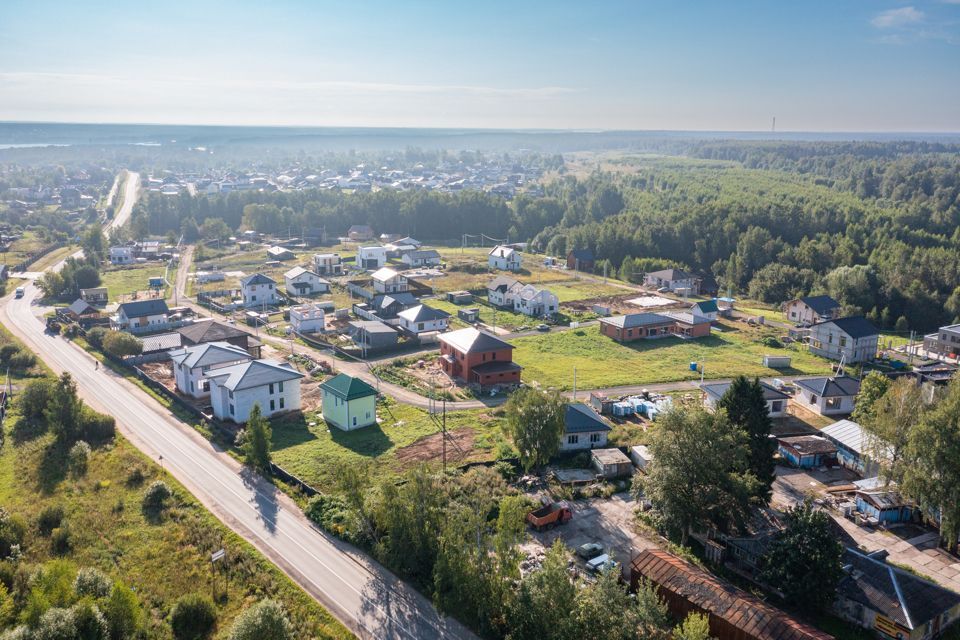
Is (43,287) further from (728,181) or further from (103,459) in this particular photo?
(728,181)

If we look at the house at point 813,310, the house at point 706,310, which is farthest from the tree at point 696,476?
the house at point 813,310

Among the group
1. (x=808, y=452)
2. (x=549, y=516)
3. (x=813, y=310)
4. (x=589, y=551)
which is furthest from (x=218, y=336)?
(x=813, y=310)

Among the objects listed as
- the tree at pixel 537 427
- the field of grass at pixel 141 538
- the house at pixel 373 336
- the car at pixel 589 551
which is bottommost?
the field of grass at pixel 141 538

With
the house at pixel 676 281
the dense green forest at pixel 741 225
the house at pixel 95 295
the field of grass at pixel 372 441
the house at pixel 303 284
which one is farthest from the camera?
the house at pixel 676 281

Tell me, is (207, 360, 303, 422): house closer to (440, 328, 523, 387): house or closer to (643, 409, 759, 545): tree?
(440, 328, 523, 387): house

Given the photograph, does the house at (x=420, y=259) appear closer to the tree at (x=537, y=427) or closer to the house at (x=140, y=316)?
the house at (x=140, y=316)

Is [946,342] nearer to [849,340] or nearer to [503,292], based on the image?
[849,340]

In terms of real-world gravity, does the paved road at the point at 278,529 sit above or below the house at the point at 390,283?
below

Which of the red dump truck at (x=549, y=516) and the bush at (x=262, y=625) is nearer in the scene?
the bush at (x=262, y=625)
